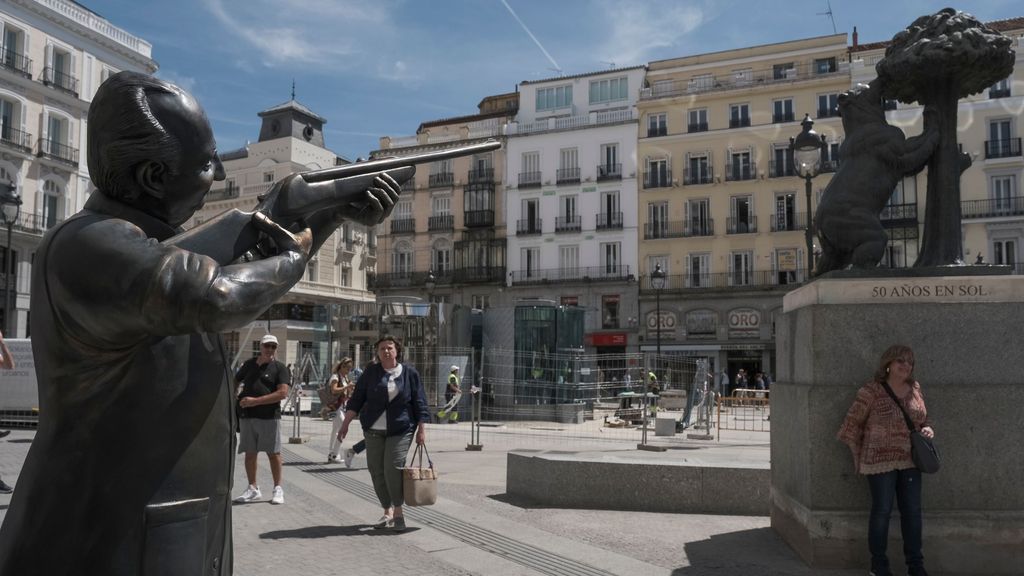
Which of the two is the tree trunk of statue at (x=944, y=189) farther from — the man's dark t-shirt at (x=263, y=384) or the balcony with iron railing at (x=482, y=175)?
the balcony with iron railing at (x=482, y=175)

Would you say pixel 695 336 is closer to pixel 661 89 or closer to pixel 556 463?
pixel 661 89

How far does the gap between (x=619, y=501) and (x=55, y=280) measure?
22.7 feet

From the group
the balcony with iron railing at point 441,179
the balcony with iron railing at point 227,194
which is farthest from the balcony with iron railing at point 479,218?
the balcony with iron railing at point 227,194

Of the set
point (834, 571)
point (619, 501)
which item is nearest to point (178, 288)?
point (834, 571)

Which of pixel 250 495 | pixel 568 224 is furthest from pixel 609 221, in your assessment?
pixel 250 495

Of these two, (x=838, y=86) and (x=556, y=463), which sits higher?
(x=838, y=86)

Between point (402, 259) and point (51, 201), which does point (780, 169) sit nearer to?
point (402, 259)

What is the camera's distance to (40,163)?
38250mm

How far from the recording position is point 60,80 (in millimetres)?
38781

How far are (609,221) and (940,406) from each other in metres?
42.8

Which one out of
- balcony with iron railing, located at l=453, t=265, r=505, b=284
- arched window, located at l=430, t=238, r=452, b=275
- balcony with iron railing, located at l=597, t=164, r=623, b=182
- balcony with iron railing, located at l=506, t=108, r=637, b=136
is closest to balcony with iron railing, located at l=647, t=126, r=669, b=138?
balcony with iron railing, located at l=506, t=108, r=637, b=136

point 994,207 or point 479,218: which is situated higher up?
point 479,218

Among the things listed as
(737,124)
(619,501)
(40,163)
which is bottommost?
(619,501)

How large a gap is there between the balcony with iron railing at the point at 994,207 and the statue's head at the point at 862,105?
38988 mm
